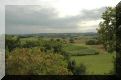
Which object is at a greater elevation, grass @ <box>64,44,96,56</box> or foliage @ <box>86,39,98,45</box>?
foliage @ <box>86,39,98,45</box>

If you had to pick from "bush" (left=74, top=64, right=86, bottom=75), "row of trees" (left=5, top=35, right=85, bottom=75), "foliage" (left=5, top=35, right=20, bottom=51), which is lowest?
"bush" (left=74, top=64, right=86, bottom=75)

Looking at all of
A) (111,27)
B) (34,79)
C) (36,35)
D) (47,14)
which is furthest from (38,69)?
(111,27)

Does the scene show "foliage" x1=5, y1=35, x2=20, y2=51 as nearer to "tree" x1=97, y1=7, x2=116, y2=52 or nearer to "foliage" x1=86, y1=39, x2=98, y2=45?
"foliage" x1=86, y1=39, x2=98, y2=45

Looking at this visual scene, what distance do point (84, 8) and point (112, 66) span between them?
7.25 feet

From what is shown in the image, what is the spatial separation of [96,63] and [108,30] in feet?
3.92

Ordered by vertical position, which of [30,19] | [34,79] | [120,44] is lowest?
[34,79]

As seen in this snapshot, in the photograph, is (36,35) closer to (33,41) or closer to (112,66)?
(33,41)

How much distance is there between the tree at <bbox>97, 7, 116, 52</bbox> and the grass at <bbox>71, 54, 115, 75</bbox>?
34 centimetres

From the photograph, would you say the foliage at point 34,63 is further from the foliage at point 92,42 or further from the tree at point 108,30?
the tree at point 108,30

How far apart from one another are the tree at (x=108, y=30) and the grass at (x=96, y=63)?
0.34 meters

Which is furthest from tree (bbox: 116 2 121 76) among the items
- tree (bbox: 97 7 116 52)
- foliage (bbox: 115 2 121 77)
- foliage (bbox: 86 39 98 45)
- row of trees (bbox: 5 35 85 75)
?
row of trees (bbox: 5 35 85 75)

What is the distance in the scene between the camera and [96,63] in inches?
475

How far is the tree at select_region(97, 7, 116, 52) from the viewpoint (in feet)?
38.3

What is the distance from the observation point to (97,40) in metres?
12.2
